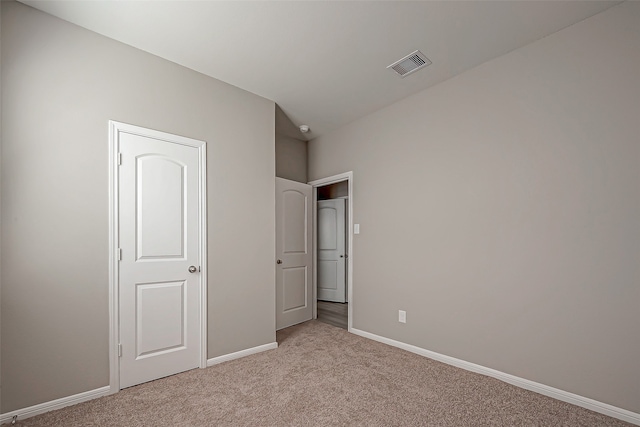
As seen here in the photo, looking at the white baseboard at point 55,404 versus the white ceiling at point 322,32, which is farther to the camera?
the white ceiling at point 322,32

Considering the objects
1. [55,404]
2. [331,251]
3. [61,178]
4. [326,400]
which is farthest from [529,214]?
[331,251]

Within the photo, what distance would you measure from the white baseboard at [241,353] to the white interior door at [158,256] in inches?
6.5

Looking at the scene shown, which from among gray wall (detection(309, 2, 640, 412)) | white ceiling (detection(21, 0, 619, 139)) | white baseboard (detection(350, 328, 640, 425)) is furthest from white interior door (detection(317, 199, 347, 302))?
white ceiling (detection(21, 0, 619, 139))

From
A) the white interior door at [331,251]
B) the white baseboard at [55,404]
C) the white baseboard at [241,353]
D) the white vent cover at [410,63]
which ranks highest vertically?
the white vent cover at [410,63]

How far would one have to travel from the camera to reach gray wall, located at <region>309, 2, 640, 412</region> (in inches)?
80.0

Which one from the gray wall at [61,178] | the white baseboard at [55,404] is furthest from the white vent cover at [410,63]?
the white baseboard at [55,404]

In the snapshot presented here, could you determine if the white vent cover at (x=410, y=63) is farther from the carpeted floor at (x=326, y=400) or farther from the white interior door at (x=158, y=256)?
the carpeted floor at (x=326, y=400)

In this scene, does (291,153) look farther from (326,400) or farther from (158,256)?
(326,400)

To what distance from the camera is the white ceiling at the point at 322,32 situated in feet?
6.76

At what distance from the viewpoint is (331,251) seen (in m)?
5.99

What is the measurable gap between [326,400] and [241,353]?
1188mm

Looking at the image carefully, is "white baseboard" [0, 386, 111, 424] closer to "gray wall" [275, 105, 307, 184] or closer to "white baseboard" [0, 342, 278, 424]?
"white baseboard" [0, 342, 278, 424]

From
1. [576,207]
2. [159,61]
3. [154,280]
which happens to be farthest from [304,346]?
[159,61]

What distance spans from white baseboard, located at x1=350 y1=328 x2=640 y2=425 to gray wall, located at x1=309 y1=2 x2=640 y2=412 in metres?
0.04
